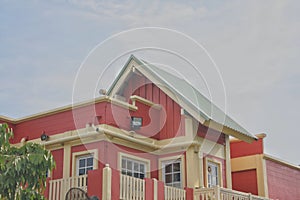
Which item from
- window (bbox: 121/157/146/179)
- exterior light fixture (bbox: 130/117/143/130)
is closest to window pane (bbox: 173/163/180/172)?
window (bbox: 121/157/146/179)

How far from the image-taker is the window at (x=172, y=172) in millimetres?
14305

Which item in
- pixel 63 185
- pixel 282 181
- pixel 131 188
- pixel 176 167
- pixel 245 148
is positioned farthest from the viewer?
pixel 282 181

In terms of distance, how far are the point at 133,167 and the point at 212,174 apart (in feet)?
8.77

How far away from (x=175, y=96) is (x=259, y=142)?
402 cm

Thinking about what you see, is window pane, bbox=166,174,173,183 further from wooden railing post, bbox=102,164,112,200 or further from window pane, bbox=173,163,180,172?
wooden railing post, bbox=102,164,112,200

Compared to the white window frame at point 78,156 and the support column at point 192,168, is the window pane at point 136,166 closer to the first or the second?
the white window frame at point 78,156

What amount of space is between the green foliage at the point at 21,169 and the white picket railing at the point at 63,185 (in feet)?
5.90

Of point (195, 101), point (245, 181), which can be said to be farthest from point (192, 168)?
point (245, 181)

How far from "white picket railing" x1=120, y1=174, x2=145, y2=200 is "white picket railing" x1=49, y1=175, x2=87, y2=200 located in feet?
2.74

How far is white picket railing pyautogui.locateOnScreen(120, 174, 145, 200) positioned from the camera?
38.1 ft

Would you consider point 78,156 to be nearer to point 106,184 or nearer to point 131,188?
point 131,188

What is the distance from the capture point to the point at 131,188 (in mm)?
11789

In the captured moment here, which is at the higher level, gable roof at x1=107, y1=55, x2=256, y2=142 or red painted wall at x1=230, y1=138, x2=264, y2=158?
gable roof at x1=107, y1=55, x2=256, y2=142

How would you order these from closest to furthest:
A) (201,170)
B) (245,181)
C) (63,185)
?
1. (63,185)
2. (201,170)
3. (245,181)
